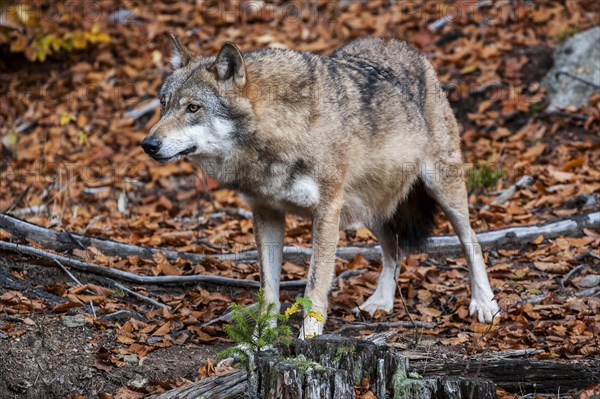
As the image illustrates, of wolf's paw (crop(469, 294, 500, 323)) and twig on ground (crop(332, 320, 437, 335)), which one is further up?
wolf's paw (crop(469, 294, 500, 323))

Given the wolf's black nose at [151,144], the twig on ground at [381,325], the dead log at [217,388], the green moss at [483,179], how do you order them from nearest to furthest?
the dead log at [217,388] < the wolf's black nose at [151,144] < the twig on ground at [381,325] < the green moss at [483,179]

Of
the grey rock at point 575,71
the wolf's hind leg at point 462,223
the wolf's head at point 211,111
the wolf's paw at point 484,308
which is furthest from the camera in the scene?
the grey rock at point 575,71

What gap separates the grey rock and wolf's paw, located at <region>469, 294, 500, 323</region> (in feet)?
14.1

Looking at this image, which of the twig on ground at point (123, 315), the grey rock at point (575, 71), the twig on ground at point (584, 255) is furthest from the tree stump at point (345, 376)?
the grey rock at point (575, 71)

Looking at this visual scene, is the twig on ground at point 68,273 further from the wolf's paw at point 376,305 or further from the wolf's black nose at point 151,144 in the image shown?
the wolf's paw at point 376,305

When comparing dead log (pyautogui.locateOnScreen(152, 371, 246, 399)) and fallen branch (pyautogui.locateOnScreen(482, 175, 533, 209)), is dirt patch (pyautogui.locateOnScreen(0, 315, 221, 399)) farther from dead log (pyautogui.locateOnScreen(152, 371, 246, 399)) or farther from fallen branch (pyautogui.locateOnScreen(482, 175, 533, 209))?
fallen branch (pyautogui.locateOnScreen(482, 175, 533, 209))

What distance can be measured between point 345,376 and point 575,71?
7578 mm

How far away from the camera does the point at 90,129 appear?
11.3m

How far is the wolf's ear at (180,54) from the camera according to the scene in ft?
18.5

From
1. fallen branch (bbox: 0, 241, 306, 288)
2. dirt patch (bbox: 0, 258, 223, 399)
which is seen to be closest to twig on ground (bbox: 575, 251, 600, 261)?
fallen branch (bbox: 0, 241, 306, 288)

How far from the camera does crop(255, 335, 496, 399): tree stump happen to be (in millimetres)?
3697

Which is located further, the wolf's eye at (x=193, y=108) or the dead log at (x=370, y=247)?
the dead log at (x=370, y=247)

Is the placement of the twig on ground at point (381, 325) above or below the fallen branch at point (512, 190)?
below

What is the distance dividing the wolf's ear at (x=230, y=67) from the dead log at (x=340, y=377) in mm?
1978
